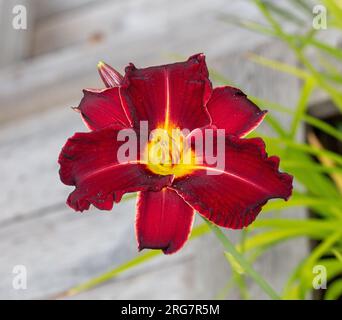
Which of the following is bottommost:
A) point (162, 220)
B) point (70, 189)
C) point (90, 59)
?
point (162, 220)

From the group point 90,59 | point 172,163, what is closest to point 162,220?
point 172,163

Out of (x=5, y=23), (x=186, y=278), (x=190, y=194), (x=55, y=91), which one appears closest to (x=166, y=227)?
(x=190, y=194)

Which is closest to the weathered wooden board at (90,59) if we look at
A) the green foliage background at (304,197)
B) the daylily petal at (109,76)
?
the green foliage background at (304,197)

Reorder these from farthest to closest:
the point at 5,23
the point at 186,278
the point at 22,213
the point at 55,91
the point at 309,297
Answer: the point at 5,23 < the point at 55,91 < the point at 22,213 < the point at 186,278 < the point at 309,297

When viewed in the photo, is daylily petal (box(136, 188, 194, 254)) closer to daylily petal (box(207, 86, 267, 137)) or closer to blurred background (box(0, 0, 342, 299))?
daylily petal (box(207, 86, 267, 137))

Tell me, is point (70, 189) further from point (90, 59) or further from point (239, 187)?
point (239, 187)
